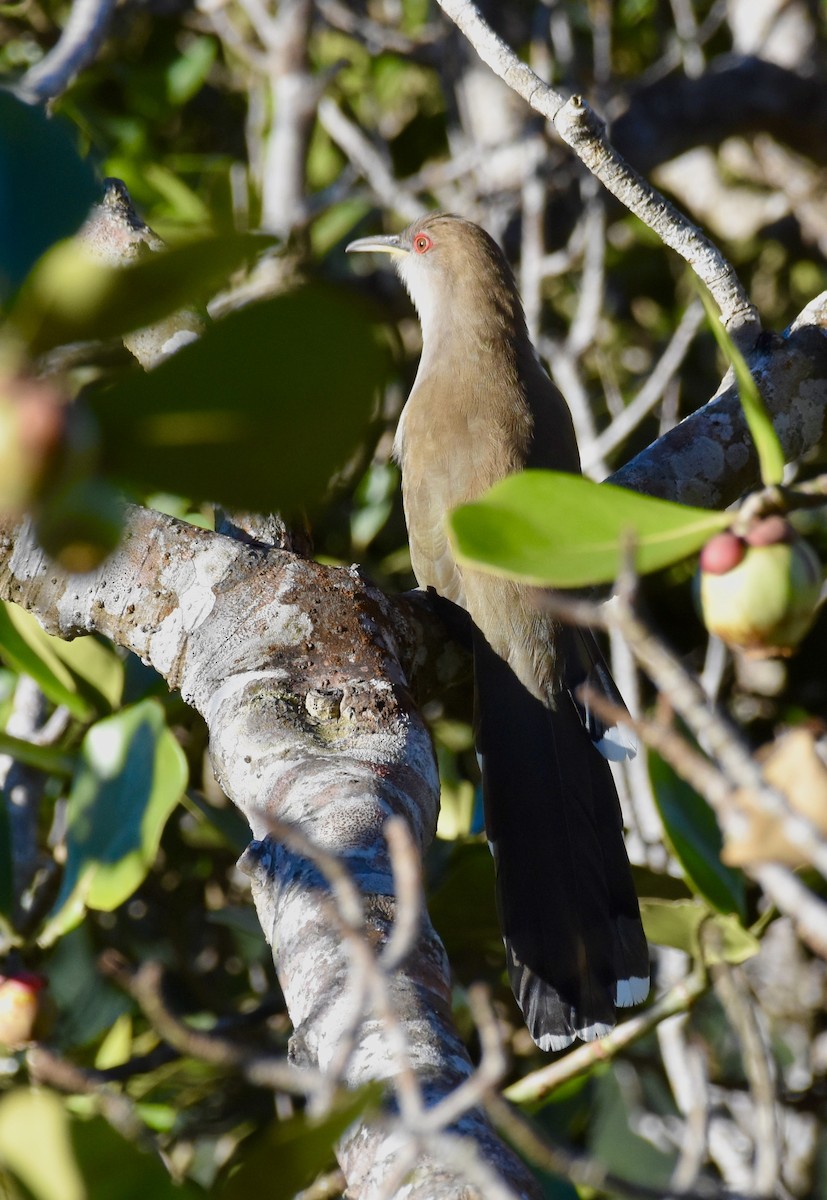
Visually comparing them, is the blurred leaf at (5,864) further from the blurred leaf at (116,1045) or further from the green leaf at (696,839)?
the green leaf at (696,839)

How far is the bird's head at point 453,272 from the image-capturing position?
4.19 meters

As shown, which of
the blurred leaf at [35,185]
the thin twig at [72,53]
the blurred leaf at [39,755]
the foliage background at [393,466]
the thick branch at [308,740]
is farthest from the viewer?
the thin twig at [72,53]

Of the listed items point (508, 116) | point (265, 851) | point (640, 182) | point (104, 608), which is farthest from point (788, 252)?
point (265, 851)

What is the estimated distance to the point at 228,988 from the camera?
3.59 metres

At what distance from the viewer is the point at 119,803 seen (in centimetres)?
214

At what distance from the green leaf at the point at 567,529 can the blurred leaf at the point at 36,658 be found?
1550 millimetres

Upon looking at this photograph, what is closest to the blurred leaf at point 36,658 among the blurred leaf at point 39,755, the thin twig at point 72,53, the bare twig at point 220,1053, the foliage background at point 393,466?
the foliage background at point 393,466

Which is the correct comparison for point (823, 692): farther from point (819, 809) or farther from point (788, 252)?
point (819, 809)

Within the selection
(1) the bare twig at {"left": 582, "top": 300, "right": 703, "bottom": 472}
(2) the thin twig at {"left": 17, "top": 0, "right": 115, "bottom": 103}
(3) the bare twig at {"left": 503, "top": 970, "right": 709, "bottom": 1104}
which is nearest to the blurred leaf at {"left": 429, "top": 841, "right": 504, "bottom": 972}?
(3) the bare twig at {"left": 503, "top": 970, "right": 709, "bottom": 1104}

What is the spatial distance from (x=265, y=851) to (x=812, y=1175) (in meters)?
2.61

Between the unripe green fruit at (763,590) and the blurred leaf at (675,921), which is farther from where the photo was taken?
the blurred leaf at (675,921)

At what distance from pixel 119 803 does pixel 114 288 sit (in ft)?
5.21

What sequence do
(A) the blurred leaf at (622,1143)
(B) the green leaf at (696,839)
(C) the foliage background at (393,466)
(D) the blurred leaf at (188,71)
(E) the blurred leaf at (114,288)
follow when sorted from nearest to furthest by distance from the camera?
1. (E) the blurred leaf at (114,288)
2. (B) the green leaf at (696,839)
3. (C) the foliage background at (393,466)
4. (A) the blurred leaf at (622,1143)
5. (D) the blurred leaf at (188,71)

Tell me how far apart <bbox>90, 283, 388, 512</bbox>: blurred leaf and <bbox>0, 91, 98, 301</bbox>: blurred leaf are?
0.42 feet
